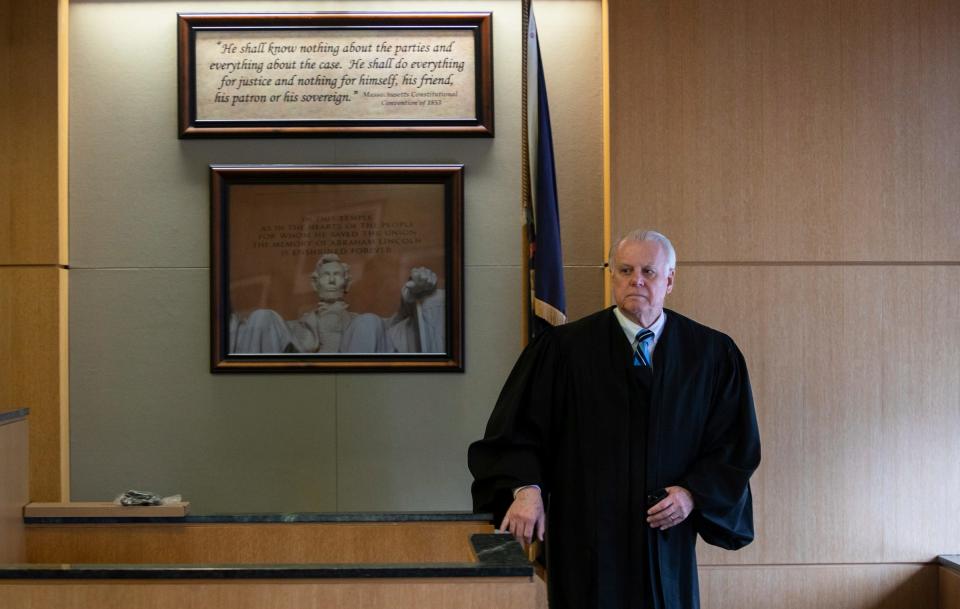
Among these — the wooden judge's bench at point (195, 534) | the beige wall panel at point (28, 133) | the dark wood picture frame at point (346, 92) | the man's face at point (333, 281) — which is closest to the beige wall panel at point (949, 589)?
the wooden judge's bench at point (195, 534)

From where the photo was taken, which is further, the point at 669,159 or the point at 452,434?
the point at 452,434

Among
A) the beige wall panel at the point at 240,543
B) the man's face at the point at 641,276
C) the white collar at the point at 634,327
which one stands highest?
the man's face at the point at 641,276

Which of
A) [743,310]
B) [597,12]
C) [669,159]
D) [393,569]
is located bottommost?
[393,569]

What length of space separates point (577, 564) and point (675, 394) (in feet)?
1.85

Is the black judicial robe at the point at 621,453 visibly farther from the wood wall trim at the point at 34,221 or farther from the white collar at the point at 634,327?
the wood wall trim at the point at 34,221

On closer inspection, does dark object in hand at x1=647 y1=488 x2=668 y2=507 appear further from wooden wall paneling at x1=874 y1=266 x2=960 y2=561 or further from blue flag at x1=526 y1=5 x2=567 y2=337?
wooden wall paneling at x1=874 y1=266 x2=960 y2=561

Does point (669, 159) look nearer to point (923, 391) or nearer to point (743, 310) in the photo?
point (743, 310)

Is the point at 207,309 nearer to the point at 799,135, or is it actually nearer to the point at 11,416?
the point at 11,416

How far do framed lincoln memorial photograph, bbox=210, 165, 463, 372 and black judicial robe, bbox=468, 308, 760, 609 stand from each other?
145 centimetres

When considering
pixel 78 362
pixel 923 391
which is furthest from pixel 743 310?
pixel 78 362

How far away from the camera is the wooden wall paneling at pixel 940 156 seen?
155 inches

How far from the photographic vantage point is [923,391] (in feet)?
12.9

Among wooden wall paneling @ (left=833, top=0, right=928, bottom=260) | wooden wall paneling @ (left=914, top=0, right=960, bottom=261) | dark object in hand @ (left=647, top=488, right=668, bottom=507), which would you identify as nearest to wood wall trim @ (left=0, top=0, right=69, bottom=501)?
dark object in hand @ (left=647, top=488, right=668, bottom=507)

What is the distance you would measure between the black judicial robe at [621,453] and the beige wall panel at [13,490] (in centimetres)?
150
